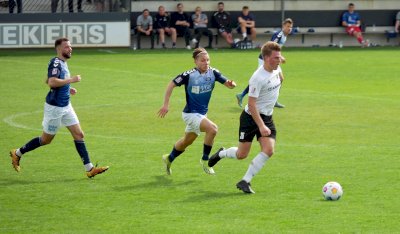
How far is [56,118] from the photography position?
15695 millimetres

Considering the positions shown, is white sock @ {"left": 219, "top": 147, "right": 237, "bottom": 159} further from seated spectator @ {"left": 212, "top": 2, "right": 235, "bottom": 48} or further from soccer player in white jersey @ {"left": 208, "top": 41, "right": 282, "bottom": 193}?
seated spectator @ {"left": 212, "top": 2, "right": 235, "bottom": 48}

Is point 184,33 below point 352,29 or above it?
below

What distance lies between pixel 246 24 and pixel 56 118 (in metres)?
25.5

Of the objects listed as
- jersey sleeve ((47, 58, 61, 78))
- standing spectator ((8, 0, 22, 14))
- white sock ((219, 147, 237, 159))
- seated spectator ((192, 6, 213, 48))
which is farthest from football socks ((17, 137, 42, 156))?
seated spectator ((192, 6, 213, 48))

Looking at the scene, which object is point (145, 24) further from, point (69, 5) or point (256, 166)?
point (256, 166)

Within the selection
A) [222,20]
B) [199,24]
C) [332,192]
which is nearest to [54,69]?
[332,192]

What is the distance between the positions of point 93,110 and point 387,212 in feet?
42.2

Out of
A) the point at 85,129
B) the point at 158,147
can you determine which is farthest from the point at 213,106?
the point at 158,147

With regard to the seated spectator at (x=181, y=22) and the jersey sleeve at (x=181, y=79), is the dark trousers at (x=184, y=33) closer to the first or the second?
the seated spectator at (x=181, y=22)

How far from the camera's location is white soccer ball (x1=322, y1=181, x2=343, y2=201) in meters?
13.5

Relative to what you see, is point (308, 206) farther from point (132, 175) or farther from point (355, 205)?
point (132, 175)

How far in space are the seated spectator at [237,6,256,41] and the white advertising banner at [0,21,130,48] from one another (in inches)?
234

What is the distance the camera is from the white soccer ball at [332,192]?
532 inches

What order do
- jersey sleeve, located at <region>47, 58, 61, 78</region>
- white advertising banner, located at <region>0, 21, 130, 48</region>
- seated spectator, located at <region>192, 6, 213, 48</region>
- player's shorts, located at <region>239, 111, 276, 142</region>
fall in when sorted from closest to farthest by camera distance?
player's shorts, located at <region>239, 111, 276, 142</region> < jersey sleeve, located at <region>47, 58, 61, 78</region> < white advertising banner, located at <region>0, 21, 130, 48</region> < seated spectator, located at <region>192, 6, 213, 48</region>
